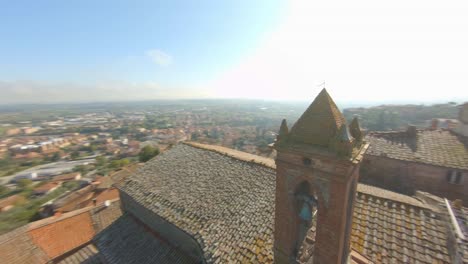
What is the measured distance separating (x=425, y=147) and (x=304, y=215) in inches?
518

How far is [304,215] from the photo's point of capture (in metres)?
4.70

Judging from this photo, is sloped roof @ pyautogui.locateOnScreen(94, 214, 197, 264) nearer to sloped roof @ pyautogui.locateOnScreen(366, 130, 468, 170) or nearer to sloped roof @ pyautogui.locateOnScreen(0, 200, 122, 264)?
sloped roof @ pyautogui.locateOnScreen(0, 200, 122, 264)

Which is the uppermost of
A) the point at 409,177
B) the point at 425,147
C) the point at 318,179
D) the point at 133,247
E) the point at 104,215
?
the point at 318,179

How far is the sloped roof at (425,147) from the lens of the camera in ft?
36.1

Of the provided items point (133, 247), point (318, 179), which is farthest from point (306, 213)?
point (133, 247)

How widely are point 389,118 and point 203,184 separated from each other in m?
46.8

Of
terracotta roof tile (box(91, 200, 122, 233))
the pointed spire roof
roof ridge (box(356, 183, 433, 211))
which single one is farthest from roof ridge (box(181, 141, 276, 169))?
terracotta roof tile (box(91, 200, 122, 233))

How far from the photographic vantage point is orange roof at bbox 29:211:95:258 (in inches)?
513

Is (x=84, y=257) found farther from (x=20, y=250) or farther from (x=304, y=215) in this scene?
(x=304, y=215)

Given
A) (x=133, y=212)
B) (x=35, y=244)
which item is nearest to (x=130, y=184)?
(x=133, y=212)

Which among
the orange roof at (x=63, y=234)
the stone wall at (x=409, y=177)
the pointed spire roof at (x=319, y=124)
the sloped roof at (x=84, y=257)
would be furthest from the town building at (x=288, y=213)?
the stone wall at (x=409, y=177)

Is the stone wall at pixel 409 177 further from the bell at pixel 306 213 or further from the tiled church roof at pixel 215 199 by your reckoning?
the bell at pixel 306 213

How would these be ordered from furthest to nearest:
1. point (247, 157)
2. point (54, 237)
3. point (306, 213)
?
point (54, 237) < point (247, 157) < point (306, 213)

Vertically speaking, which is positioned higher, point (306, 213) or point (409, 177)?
point (306, 213)
